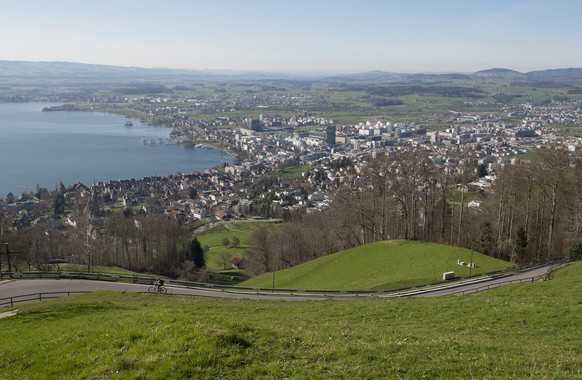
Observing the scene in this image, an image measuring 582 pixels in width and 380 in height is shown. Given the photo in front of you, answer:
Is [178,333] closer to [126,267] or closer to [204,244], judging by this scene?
[126,267]

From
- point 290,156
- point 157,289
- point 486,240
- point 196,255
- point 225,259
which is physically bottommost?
point 225,259

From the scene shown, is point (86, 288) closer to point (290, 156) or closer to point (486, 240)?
point (486, 240)

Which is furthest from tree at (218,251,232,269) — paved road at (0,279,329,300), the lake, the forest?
the lake

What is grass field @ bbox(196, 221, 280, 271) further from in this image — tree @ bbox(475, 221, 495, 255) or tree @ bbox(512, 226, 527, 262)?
tree @ bbox(512, 226, 527, 262)

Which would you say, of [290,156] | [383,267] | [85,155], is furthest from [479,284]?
[85,155]

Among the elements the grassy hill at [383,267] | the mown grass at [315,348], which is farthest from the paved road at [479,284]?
the mown grass at [315,348]

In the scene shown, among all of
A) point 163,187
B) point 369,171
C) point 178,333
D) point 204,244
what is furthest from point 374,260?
point 163,187
